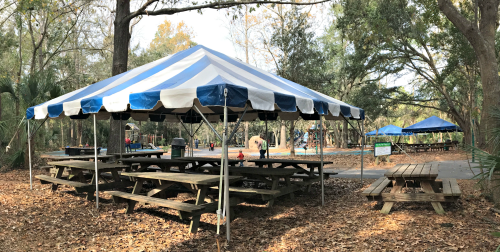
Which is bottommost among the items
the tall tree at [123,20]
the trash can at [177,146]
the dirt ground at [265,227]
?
the dirt ground at [265,227]

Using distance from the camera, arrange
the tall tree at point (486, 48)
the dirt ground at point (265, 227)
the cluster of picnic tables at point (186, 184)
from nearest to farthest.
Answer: the dirt ground at point (265, 227) < the cluster of picnic tables at point (186, 184) < the tall tree at point (486, 48)

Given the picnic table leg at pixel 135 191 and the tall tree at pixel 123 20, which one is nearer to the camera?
the picnic table leg at pixel 135 191

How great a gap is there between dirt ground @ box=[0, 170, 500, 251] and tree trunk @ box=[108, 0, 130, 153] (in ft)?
15.2

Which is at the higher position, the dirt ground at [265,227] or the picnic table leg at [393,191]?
the picnic table leg at [393,191]

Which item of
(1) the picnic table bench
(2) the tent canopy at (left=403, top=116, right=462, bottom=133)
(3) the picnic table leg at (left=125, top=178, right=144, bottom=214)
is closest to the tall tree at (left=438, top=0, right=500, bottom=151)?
(1) the picnic table bench

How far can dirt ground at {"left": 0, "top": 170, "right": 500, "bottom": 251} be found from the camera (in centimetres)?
431

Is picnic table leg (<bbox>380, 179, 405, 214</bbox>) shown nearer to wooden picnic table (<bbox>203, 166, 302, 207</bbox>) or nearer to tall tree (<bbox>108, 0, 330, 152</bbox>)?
wooden picnic table (<bbox>203, 166, 302, 207</bbox>)

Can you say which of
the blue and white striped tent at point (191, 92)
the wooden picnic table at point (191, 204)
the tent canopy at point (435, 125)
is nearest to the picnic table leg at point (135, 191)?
the wooden picnic table at point (191, 204)

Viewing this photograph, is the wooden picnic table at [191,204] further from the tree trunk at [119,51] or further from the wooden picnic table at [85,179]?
the tree trunk at [119,51]

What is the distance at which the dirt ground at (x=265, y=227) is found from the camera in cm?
431

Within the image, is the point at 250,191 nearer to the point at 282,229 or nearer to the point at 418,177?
the point at 282,229

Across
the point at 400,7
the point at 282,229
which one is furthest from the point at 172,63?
the point at 400,7

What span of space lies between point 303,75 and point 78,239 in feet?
50.7

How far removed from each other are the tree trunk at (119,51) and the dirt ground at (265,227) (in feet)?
15.2
